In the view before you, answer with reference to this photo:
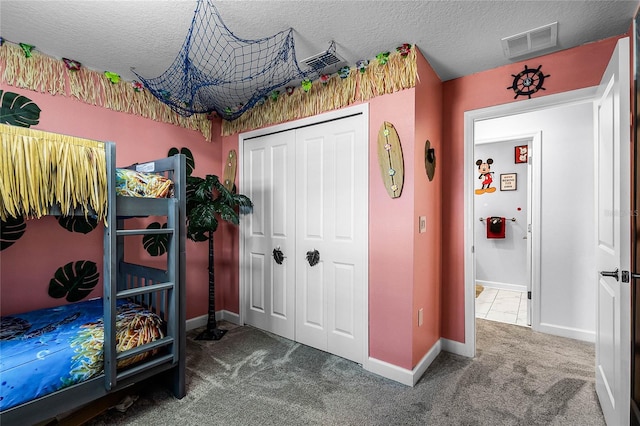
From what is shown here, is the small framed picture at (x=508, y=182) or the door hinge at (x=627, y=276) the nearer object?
the door hinge at (x=627, y=276)

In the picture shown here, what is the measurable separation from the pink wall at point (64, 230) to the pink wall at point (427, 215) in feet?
7.64

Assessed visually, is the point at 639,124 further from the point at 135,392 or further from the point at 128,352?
the point at 135,392

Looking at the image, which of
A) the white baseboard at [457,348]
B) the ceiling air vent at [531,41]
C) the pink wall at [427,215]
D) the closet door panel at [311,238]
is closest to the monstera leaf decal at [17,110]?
the closet door panel at [311,238]

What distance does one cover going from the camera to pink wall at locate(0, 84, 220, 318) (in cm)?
206

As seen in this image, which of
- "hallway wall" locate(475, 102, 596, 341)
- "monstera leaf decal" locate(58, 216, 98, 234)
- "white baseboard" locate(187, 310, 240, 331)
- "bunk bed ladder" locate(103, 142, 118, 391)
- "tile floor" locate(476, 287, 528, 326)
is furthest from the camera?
"tile floor" locate(476, 287, 528, 326)

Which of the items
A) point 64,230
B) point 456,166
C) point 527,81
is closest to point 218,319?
point 64,230

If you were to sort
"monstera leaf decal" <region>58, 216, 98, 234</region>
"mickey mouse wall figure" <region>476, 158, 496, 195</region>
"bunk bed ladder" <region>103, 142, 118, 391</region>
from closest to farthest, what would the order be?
"bunk bed ladder" <region>103, 142, 118, 391</region>, "monstera leaf decal" <region>58, 216, 98, 234</region>, "mickey mouse wall figure" <region>476, 158, 496, 195</region>

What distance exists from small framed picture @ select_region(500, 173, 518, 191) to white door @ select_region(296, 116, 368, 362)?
3.40m

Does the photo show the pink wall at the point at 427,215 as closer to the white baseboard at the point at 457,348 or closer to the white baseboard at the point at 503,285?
the white baseboard at the point at 457,348

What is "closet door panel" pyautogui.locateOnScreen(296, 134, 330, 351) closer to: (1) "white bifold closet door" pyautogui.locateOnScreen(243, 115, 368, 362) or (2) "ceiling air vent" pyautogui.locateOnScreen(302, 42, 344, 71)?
(1) "white bifold closet door" pyautogui.locateOnScreen(243, 115, 368, 362)

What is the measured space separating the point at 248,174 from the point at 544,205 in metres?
3.24

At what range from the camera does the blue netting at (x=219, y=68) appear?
1.95 meters

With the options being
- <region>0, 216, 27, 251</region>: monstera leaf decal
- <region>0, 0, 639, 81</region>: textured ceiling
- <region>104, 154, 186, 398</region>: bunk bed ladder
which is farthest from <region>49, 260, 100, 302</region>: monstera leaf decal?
<region>0, 0, 639, 81</region>: textured ceiling

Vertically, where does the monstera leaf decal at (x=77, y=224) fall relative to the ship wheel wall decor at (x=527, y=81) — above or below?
below
